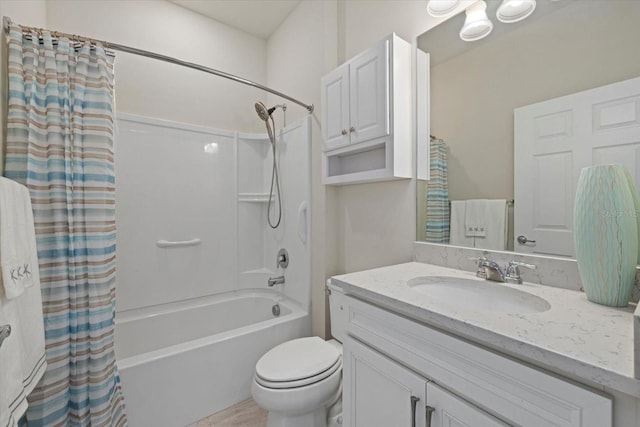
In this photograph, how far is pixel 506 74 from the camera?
1128 mm

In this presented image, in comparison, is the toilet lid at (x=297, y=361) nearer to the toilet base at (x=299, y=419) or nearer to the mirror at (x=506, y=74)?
the toilet base at (x=299, y=419)

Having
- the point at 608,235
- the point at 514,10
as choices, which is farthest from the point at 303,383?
the point at 514,10

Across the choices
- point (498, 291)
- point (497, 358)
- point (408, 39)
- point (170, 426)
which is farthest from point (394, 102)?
point (170, 426)

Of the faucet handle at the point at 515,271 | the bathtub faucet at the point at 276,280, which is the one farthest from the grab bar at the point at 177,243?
the faucet handle at the point at 515,271

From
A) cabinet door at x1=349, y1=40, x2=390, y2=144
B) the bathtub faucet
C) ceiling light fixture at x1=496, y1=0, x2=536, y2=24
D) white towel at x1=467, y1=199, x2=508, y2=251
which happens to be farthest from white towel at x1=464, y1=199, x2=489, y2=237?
the bathtub faucet

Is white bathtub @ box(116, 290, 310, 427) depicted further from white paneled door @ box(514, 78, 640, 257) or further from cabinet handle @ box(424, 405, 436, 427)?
white paneled door @ box(514, 78, 640, 257)

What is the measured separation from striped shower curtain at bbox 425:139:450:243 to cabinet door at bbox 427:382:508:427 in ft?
2.51

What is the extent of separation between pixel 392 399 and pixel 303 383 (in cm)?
55

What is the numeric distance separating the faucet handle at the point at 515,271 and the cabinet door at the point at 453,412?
56 centimetres

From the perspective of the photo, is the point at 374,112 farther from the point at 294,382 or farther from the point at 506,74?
the point at 294,382

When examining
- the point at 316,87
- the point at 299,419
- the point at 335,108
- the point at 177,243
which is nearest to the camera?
the point at 299,419

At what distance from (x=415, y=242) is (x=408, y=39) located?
1.10 m

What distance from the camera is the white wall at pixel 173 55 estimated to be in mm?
1974

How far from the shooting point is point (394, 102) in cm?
134
